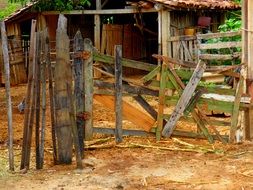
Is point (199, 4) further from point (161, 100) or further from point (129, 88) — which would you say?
point (129, 88)

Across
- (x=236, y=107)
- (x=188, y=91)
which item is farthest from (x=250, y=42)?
(x=188, y=91)

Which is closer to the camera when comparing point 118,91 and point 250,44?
point 118,91

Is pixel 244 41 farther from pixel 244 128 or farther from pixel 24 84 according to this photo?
pixel 24 84

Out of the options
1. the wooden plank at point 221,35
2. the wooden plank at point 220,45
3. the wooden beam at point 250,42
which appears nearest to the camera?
the wooden beam at point 250,42

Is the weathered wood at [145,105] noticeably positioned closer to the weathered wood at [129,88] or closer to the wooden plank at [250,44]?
the weathered wood at [129,88]

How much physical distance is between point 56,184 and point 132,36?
14.8 m

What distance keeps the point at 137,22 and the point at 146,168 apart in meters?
12.0

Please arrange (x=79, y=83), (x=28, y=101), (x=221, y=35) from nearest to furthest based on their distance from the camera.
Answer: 1. (x=28, y=101)
2. (x=79, y=83)
3. (x=221, y=35)

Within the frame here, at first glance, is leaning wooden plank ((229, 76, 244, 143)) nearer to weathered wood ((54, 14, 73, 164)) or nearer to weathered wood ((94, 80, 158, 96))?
weathered wood ((94, 80, 158, 96))

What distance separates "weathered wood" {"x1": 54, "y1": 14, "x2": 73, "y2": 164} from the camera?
6617 mm

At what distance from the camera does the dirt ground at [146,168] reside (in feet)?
19.5

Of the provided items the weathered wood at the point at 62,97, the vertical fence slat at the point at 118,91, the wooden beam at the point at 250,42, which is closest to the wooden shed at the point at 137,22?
the wooden beam at the point at 250,42

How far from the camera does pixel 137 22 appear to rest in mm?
18078

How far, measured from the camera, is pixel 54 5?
17.2m
